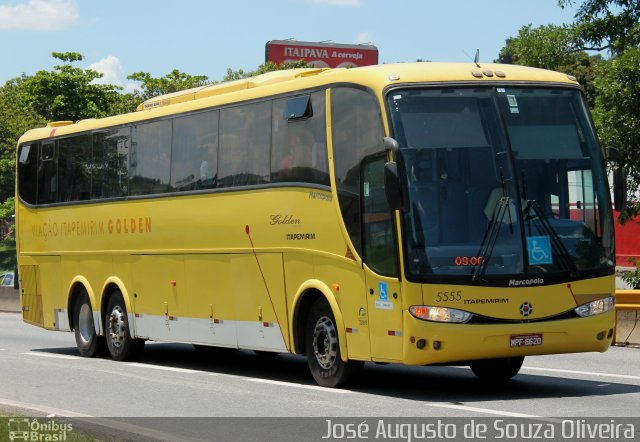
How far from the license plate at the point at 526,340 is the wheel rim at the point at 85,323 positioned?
10.0 meters

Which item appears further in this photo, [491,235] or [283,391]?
[283,391]

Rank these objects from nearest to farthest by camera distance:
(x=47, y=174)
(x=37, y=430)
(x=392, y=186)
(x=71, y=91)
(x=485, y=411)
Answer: (x=37, y=430) → (x=485, y=411) → (x=392, y=186) → (x=47, y=174) → (x=71, y=91)

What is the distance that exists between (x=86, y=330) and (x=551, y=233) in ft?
34.3

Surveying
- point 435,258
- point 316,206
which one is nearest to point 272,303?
point 316,206

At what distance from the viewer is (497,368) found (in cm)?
1562

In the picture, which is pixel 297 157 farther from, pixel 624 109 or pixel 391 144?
pixel 624 109

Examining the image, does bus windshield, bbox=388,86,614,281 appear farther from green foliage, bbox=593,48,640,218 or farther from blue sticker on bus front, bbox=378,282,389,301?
green foliage, bbox=593,48,640,218

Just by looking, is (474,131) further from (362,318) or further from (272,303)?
(272,303)

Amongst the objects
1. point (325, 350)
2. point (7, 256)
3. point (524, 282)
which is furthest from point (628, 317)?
point (7, 256)

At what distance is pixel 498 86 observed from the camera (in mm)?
14273

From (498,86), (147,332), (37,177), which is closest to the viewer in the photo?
(498,86)

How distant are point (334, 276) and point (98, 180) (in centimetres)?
782

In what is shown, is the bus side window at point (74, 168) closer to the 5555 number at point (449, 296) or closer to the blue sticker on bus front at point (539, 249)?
the 5555 number at point (449, 296)

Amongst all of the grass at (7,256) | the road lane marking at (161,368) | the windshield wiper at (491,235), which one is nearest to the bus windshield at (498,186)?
the windshield wiper at (491,235)
